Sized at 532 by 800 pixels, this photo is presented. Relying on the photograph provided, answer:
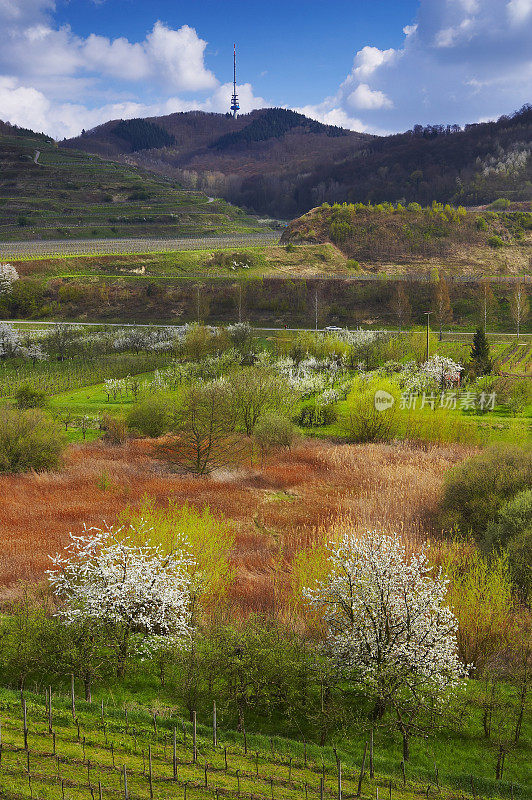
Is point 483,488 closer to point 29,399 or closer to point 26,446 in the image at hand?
point 26,446

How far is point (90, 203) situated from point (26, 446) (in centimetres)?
10265

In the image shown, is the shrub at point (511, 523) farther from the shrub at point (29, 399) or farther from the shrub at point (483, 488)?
the shrub at point (29, 399)

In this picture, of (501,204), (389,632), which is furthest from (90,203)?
(389,632)

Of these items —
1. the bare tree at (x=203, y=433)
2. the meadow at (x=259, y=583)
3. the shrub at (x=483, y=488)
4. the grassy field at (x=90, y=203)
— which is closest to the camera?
the meadow at (x=259, y=583)

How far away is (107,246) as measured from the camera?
3799 inches

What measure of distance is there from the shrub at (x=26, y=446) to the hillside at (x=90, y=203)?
8061 centimetres

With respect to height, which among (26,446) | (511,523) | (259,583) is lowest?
(259,583)

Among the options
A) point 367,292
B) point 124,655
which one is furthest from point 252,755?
point 367,292

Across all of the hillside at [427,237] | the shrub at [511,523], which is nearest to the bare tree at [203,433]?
the shrub at [511,523]

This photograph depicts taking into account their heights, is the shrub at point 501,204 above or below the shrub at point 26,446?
above

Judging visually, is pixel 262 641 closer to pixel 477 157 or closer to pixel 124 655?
pixel 124 655

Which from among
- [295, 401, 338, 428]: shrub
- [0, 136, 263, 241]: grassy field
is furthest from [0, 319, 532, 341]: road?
[0, 136, 263, 241]: grassy field

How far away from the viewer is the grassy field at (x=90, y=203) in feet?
350

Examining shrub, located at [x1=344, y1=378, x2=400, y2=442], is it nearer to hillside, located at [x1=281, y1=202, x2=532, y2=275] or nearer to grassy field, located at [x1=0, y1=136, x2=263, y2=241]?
hillside, located at [x1=281, y1=202, x2=532, y2=275]
